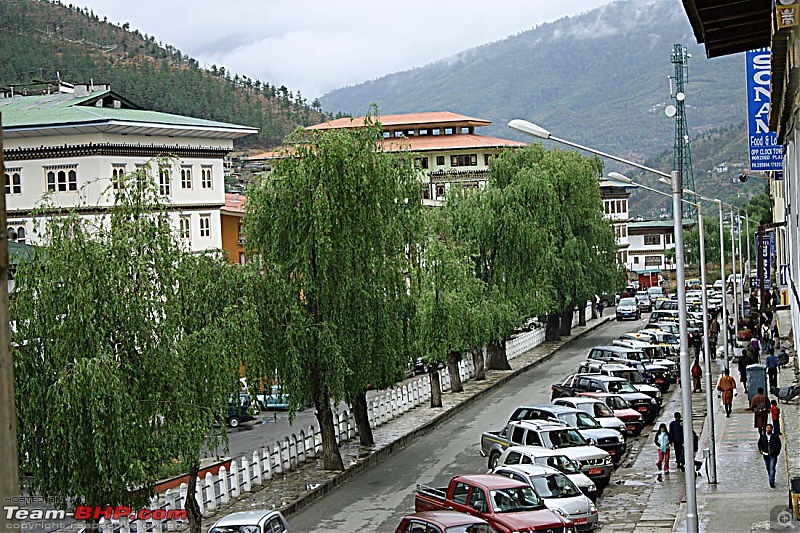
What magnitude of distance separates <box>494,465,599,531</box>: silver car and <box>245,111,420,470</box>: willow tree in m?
7.99

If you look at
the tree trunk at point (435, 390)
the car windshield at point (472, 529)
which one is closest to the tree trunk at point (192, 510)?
the car windshield at point (472, 529)

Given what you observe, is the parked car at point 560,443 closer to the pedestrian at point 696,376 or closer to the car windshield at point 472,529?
the car windshield at point 472,529

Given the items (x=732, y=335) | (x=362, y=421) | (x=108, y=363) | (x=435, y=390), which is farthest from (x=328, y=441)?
(x=732, y=335)

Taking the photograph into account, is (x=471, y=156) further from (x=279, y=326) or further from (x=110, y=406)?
(x=110, y=406)

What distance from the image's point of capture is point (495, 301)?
4694 centimetres

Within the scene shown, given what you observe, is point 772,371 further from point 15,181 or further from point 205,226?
point 15,181

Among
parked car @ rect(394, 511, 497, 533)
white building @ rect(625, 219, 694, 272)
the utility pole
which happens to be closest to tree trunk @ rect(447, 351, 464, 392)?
parked car @ rect(394, 511, 497, 533)

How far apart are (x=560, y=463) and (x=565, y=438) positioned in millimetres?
2366

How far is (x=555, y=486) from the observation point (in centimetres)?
2125

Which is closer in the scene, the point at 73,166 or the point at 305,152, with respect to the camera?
the point at 305,152

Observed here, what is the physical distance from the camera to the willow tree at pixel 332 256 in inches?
1118

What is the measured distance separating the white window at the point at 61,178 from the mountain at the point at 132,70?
65.5 meters

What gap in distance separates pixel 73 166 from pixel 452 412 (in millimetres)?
20950

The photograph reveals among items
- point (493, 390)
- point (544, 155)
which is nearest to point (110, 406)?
point (493, 390)
